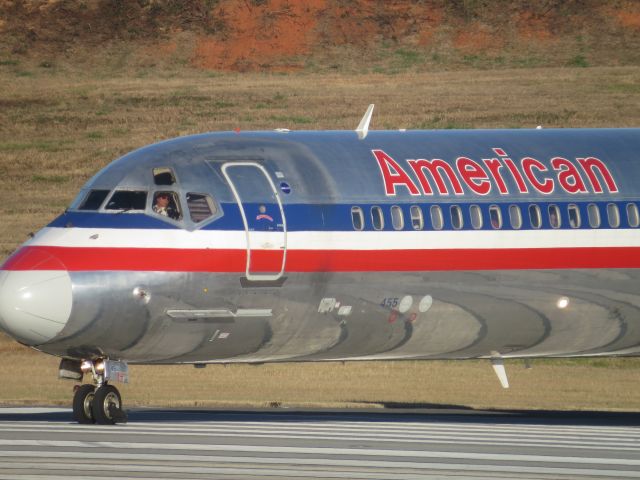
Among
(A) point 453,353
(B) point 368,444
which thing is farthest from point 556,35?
(B) point 368,444

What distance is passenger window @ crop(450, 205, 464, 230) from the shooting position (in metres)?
27.5

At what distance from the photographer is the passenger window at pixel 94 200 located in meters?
25.1

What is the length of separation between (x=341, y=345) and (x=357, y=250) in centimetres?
164

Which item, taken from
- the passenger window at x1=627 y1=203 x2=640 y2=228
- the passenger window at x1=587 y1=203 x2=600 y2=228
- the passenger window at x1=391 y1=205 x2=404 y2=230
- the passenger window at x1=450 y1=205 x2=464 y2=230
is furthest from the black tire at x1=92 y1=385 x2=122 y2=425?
the passenger window at x1=627 y1=203 x2=640 y2=228

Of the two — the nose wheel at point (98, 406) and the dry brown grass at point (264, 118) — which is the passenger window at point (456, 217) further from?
the dry brown grass at point (264, 118)

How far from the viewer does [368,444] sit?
2189 cm

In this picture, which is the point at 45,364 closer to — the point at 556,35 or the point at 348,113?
the point at 348,113

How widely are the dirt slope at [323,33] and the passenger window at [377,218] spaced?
7656 centimetres

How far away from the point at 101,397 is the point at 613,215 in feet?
33.3

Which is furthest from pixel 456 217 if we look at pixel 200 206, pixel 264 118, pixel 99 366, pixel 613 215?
pixel 264 118

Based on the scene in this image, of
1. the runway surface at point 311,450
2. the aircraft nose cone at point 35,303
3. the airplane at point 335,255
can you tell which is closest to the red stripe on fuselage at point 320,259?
the airplane at point 335,255

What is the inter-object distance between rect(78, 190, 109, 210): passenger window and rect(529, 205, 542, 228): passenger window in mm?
7689

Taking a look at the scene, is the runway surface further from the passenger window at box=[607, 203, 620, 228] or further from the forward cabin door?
the passenger window at box=[607, 203, 620, 228]

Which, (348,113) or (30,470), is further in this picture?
(348,113)
